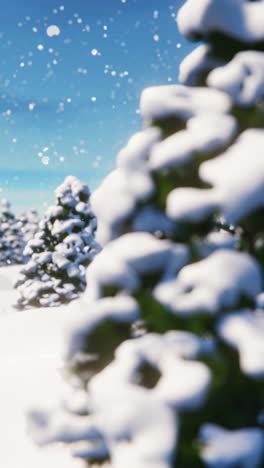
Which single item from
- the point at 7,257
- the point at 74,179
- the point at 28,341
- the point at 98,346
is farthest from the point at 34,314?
the point at 7,257

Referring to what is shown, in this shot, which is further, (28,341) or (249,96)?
(28,341)

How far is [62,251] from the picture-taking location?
18.2m

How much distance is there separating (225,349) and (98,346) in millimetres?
818

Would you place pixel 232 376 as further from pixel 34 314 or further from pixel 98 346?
pixel 34 314

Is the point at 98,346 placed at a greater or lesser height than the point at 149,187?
lesser

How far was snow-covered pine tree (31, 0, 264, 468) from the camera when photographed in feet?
8.88

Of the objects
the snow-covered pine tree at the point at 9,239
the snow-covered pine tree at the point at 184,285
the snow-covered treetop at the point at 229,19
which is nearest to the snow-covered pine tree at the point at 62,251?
the snow-covered pine tree at the point at 184,285

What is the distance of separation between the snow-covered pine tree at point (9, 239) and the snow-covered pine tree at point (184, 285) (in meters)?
45.0

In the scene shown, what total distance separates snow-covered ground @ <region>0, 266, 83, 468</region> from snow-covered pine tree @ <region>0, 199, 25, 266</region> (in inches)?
1460

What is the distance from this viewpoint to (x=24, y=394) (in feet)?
19.8

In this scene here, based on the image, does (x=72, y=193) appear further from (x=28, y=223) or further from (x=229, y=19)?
(x=28, y=223)

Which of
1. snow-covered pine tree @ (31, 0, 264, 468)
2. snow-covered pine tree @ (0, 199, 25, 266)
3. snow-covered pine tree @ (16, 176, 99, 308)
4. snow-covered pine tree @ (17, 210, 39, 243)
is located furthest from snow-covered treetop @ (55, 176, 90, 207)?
snow-covered pine tree @ (17, 210, 39, 243)

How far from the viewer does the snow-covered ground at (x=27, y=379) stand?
4531 millimetres

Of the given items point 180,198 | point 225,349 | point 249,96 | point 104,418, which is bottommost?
point 104,418
